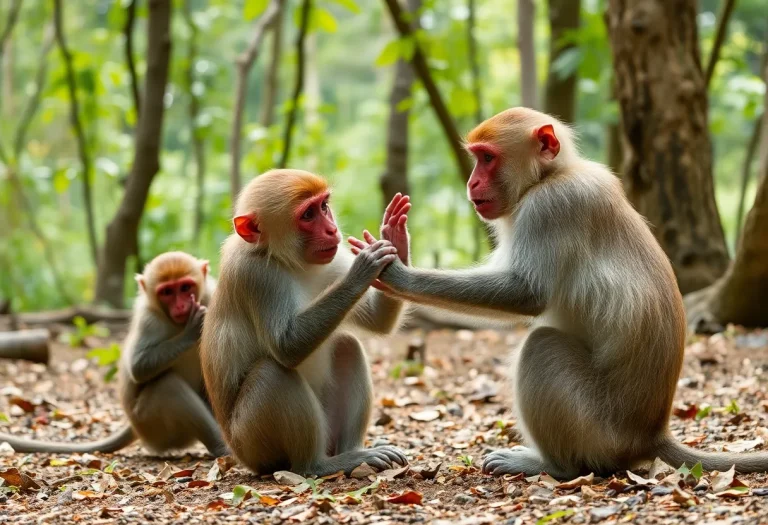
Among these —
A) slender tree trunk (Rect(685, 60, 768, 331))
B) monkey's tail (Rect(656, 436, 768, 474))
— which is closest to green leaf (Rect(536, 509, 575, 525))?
monkey's tail (Rect(656, 436, 768, 474))

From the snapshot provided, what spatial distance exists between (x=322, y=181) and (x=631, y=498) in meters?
2.30

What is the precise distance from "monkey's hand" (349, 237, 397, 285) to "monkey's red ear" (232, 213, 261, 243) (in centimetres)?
62

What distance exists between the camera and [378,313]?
5391mm

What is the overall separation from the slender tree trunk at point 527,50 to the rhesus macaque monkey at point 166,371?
5.28 metres

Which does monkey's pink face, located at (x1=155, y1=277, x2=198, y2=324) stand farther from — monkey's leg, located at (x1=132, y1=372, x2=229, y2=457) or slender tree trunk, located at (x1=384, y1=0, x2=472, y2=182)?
slender tree trunk, located at (x1=384, y1=0, x2=472, y2=182)

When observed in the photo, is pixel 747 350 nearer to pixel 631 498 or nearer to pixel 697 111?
pixel 697 111

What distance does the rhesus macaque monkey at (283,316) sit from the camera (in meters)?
4.76

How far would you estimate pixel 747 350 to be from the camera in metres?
7.63

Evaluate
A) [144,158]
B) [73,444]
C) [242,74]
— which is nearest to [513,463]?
[73,444]

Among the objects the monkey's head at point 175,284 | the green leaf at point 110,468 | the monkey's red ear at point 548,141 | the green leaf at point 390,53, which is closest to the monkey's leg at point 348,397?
the green leaf at point 110,468

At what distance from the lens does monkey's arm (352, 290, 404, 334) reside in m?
5.36

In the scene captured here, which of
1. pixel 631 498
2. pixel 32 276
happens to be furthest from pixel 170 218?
pixel 631 498

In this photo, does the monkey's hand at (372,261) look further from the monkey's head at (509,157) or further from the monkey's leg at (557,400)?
the monkey's leg at (557,400)

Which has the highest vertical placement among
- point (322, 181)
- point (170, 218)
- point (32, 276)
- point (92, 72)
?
point (92, 72)
